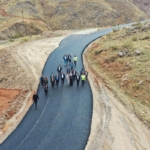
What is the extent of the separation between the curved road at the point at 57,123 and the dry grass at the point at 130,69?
3.46 metres

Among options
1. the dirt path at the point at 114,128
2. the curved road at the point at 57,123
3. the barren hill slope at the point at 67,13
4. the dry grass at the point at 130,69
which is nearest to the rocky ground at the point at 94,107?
the dirt path at the point at 114,128

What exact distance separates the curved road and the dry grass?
11.3 feet

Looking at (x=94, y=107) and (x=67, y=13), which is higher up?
(x=67, y=13)

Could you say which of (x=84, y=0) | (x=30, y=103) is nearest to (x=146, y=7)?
(x=84, y=0)

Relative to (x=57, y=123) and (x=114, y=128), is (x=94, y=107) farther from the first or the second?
(x=57, y=123)

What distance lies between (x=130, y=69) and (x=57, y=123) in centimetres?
1112

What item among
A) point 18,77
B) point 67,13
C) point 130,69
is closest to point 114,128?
point 130,69

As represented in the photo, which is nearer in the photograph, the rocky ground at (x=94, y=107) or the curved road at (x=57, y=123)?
the curved road at (x=57, y=123)

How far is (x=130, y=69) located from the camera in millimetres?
25109

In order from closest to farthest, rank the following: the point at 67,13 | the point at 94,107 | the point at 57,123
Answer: the point at 57,123
the point at 94,107
the point at 67,13

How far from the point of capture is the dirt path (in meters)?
15.2

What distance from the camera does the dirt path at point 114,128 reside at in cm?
1516

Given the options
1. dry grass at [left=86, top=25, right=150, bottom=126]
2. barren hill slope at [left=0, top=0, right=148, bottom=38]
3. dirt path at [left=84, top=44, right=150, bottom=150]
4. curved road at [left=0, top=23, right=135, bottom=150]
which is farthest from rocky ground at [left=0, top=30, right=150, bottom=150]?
barren hill slope at [left=0, top=0, right=148, bottom=38]

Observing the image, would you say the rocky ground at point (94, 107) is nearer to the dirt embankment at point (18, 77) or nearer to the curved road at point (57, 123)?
the dirt embankment at point (18, 77)
